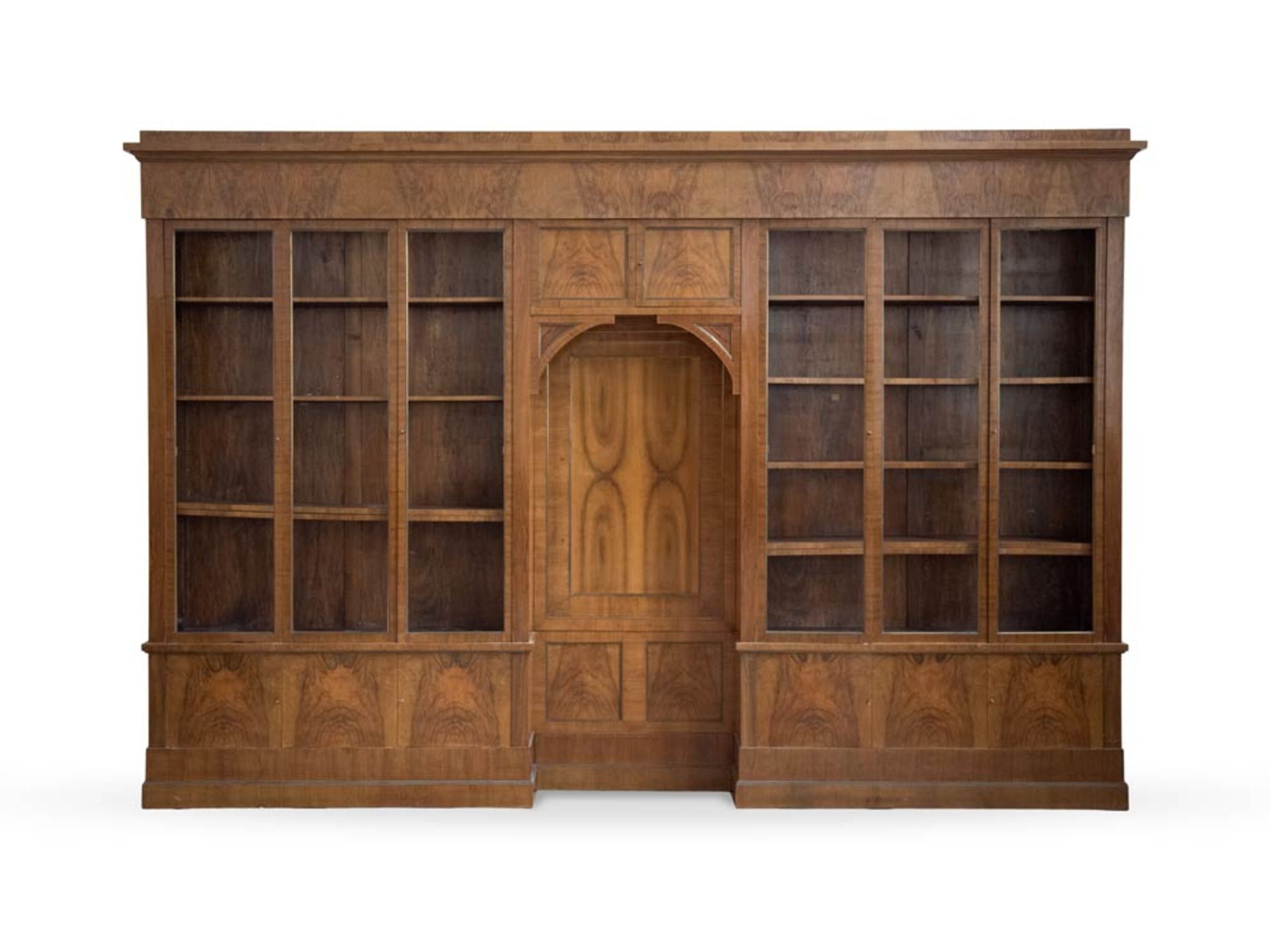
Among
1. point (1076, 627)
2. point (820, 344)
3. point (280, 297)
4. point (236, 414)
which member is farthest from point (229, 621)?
point (1076, 627)

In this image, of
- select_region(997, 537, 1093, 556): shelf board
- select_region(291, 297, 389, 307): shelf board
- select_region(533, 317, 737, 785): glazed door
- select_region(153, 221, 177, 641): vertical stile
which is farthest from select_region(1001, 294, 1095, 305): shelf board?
select_region(153, 221, 177, 641): vertical stile

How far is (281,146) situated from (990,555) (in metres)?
3.82

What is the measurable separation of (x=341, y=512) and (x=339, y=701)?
896 mm

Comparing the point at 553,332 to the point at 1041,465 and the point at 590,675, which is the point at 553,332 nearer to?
the point at 590,675

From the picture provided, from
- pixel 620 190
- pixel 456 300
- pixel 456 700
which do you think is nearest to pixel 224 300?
pixel 456 300

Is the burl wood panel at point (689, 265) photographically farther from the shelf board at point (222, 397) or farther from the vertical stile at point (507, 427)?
the shelf board at point (222, 397)

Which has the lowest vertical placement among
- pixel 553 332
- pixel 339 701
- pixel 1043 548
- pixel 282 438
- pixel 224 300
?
pixel 339 701

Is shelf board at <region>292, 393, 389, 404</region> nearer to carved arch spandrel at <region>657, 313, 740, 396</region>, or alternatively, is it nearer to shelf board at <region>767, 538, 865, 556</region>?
carved arch spandrel at <region>657, 313, 740, 396</region>

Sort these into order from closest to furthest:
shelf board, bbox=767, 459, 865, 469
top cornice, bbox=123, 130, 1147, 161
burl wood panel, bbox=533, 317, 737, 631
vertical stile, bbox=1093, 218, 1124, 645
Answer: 1. top cornice, bbox=123, 130, 1147, 161
2. vertical stile, bbox=1093, 218, 1124, 645
3. shelf board, bbox=767, 459, 865, 469
4. burl wood panel, bbox=533, 317, 737, 631

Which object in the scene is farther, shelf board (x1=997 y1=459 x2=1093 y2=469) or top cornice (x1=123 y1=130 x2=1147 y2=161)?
shelf board (x1=997 y1=459 x2=1093 y2=469)

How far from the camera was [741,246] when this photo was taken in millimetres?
6785

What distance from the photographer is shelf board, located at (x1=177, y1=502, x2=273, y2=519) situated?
6883mm

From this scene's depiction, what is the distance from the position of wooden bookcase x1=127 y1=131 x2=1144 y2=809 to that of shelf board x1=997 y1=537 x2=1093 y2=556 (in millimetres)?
17

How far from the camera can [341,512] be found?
22.7ft
